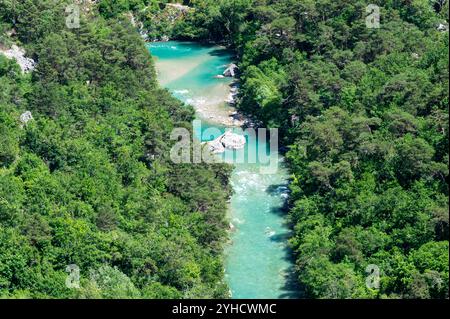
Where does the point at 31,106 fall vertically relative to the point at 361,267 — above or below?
above

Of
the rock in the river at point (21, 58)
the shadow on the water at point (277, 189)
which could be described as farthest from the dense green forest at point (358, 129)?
the rock in the river at point (21, 58)

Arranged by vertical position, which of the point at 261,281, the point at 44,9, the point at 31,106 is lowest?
the point at 261,281

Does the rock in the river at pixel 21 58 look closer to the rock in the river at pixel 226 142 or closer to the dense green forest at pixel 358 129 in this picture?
the rock in the river at pixel 226 142

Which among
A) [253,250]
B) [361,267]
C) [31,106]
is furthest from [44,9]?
[361,267]

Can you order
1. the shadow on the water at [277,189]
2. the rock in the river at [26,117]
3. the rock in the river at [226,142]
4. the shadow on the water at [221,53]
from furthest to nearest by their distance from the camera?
the shadow on the water at [221,53], the rock in the river at [226,142], the rock in the river at [26,117], the shadow on the water at [277,189]

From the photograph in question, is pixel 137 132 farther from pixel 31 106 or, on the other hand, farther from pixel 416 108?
pixel 416 108

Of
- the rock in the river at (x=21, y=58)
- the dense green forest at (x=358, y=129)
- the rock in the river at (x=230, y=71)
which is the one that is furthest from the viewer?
the rock in the river at (x=230, y=71)
